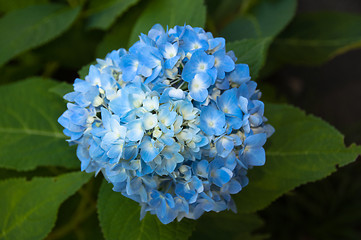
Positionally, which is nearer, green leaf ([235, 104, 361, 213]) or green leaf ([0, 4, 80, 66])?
green leaf ([235, 104, 361, 213])

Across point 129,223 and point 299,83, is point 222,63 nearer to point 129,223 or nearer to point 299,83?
point 129,223

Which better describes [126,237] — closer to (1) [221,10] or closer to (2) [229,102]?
(2) [229,102]

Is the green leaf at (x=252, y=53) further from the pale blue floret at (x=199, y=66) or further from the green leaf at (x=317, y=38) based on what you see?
the green leaf at (x=317, y=38)

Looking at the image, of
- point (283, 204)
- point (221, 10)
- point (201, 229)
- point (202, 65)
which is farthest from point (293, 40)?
point (202, 65)

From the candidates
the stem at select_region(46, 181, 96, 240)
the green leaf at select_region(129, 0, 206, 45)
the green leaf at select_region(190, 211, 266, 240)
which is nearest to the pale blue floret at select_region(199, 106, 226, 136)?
the green leaf at select_region(129, 0, 206, 45)

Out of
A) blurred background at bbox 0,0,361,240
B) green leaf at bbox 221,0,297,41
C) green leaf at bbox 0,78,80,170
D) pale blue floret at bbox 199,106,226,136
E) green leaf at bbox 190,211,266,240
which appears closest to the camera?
pale blue floret at bbox 199,106,226,136

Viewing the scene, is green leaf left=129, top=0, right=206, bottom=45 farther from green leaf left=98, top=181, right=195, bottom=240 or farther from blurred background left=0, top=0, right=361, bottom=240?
green leaf left=98, top=181, right=195, bottom=240
